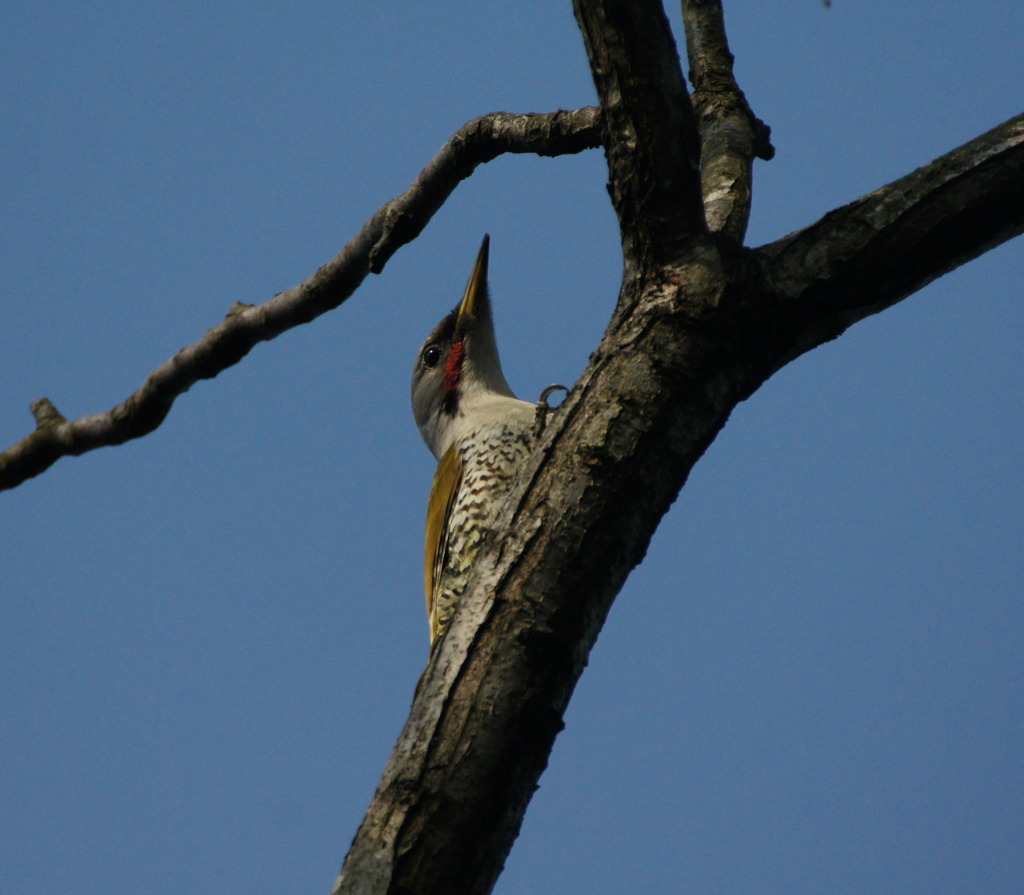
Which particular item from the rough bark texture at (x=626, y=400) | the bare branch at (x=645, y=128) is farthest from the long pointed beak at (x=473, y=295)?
the bare branch at (x=645, y=128)

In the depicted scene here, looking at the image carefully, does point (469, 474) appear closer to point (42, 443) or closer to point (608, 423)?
point (42, 443)

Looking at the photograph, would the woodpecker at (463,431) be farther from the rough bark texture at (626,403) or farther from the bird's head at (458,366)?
the rough bark texture at (626,403)

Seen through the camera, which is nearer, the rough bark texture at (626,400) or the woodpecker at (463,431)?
the rough bark texture at (626,400)

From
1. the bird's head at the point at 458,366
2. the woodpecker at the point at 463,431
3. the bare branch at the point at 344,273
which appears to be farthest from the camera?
the bird's head at the point at 458,366

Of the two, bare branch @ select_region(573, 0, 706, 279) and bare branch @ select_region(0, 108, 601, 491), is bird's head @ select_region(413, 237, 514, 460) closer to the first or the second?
bare branch @ select_region(0, 108, 601, 491)

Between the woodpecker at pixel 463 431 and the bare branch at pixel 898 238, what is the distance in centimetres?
215

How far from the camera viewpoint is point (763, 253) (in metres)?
2.19

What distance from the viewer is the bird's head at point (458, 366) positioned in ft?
19.1

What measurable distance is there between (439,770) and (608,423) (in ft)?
2.43

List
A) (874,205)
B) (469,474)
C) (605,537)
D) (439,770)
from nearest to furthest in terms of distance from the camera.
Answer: (439,770) < (605,537) < (874,205) < (469,474)

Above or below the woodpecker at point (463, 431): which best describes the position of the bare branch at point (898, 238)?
below

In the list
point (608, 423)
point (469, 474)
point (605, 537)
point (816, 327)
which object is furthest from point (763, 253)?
point (469, 474)

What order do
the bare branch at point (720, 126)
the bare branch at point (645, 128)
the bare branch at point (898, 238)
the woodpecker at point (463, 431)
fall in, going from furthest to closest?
the woodpecker at point (463, 431) → the bare branch at point (720, 126) → the bare branch at point (898, 238) → the bare branch at point (645, 128)

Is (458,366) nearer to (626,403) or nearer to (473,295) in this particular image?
(473,295)
